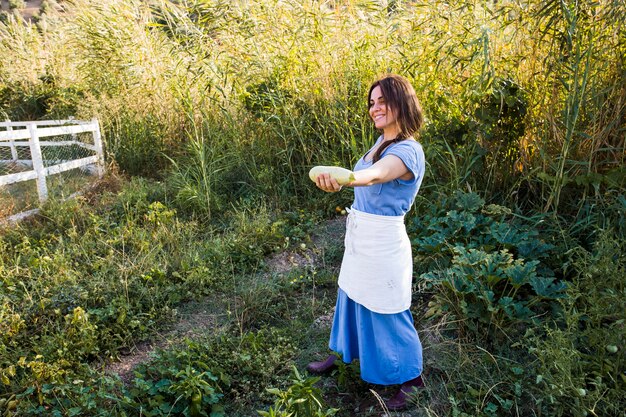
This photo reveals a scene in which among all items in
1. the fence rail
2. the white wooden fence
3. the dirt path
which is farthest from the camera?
the fence rail

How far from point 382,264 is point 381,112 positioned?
0.72 m

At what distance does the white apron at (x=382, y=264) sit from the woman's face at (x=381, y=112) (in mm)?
432

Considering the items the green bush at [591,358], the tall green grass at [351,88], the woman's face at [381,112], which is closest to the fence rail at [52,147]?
the tall green grass at [351,88]

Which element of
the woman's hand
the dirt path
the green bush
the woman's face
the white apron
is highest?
the woman's face

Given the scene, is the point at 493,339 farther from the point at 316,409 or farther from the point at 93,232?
the point at 93,232

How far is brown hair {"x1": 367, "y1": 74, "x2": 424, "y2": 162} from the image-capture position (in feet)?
7.43

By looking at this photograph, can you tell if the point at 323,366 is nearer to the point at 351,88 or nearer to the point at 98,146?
the point at 351,88

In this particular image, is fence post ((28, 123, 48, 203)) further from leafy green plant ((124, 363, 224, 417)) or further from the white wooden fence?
leafy green plant ((124, 363, 224, 417))

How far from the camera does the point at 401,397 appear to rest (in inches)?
98.5

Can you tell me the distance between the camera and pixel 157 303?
3.65 meters

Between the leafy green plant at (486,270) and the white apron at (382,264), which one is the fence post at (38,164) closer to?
the leafy green plant at (486,270)

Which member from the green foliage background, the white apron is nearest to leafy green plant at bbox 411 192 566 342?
the green foliage background

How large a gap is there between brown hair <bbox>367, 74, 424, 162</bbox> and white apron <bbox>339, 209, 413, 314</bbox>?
1.06 feet

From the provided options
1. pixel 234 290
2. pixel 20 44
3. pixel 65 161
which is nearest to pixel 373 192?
pixel 234 290
